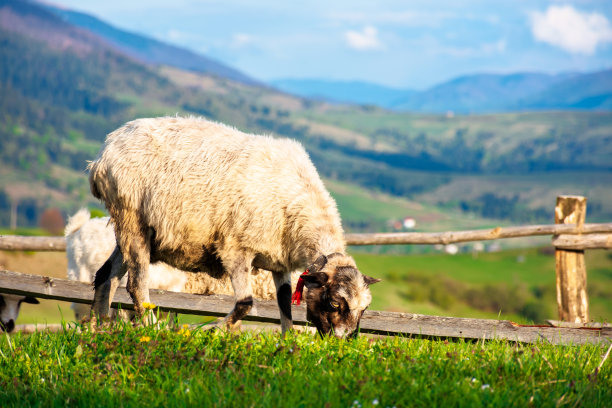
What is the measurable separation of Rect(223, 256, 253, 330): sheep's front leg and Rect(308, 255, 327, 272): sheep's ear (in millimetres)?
660

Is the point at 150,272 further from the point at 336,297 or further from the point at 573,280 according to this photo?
the point at 573,280

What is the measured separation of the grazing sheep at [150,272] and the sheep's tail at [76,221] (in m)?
0.19

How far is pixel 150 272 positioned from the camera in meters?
8.48

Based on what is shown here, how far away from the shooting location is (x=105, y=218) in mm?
8867

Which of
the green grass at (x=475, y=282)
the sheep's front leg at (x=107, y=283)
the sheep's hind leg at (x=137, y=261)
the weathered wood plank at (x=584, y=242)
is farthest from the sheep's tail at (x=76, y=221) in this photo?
the green grass at (x=475, y=282)

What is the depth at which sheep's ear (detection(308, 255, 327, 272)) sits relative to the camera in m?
5.96

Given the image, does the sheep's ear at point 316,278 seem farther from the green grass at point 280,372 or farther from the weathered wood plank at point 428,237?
the weathered wood plank at point 428,237

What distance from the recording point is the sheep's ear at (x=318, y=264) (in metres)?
5.96

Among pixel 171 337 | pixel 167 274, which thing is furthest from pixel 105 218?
pixel 171 337

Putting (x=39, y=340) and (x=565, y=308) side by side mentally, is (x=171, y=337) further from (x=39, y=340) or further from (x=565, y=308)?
(x=565, y=308)

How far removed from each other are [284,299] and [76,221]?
3882 millimetres

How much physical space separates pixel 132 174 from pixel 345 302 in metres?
2.59

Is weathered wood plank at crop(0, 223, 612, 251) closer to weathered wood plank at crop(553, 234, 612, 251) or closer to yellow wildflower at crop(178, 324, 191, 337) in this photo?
weathered wood plank at crop(553, 234, 612, 251)

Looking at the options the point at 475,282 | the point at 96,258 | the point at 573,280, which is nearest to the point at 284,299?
the point at 96,258
